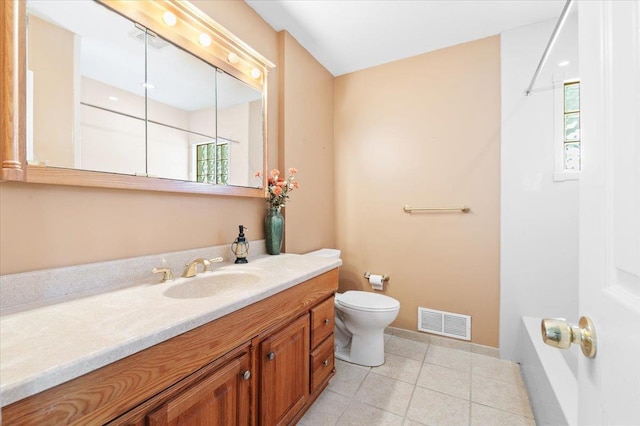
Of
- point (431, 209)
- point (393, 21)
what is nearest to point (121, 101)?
point (393, 21)

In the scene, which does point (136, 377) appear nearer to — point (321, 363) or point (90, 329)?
point (90, 329)

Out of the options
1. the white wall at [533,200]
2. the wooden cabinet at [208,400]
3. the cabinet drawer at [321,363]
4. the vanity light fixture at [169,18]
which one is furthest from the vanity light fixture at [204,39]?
the white wall at [533,200]

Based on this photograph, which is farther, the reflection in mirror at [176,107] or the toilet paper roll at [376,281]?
the toilet paper roll at [376,281]

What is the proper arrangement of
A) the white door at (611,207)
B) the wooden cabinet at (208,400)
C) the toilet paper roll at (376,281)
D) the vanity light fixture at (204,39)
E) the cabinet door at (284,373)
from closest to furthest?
the white door at (611,207), the wooden cabinet at (208,400), the cabinet door at (284,373), the vanity light fixture at (204,39), the toilet paper roll at (376,281)

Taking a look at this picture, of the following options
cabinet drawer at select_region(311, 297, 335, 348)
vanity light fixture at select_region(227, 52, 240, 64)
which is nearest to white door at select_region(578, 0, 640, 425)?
cabinet drawer at select_region(311, 297, 335, 348)

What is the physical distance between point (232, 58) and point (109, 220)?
1167mm

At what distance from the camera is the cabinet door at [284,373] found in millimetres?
1133

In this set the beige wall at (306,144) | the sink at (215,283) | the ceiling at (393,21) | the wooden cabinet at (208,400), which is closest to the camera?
the wooden cabinet at (208,400)

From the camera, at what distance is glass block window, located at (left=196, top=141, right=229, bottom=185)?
149 centimetres

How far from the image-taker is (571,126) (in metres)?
1.85

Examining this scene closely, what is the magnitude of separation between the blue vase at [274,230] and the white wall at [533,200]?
168 cm

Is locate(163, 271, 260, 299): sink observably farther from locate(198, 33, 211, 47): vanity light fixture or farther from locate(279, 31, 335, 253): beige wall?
locate(198, 33, 211, 47): vanity light fixture

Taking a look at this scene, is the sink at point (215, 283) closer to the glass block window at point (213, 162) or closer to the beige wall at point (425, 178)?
the glass block window at point (213, 162)

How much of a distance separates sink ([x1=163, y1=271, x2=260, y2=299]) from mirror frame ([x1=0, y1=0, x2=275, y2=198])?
1.51 ft
